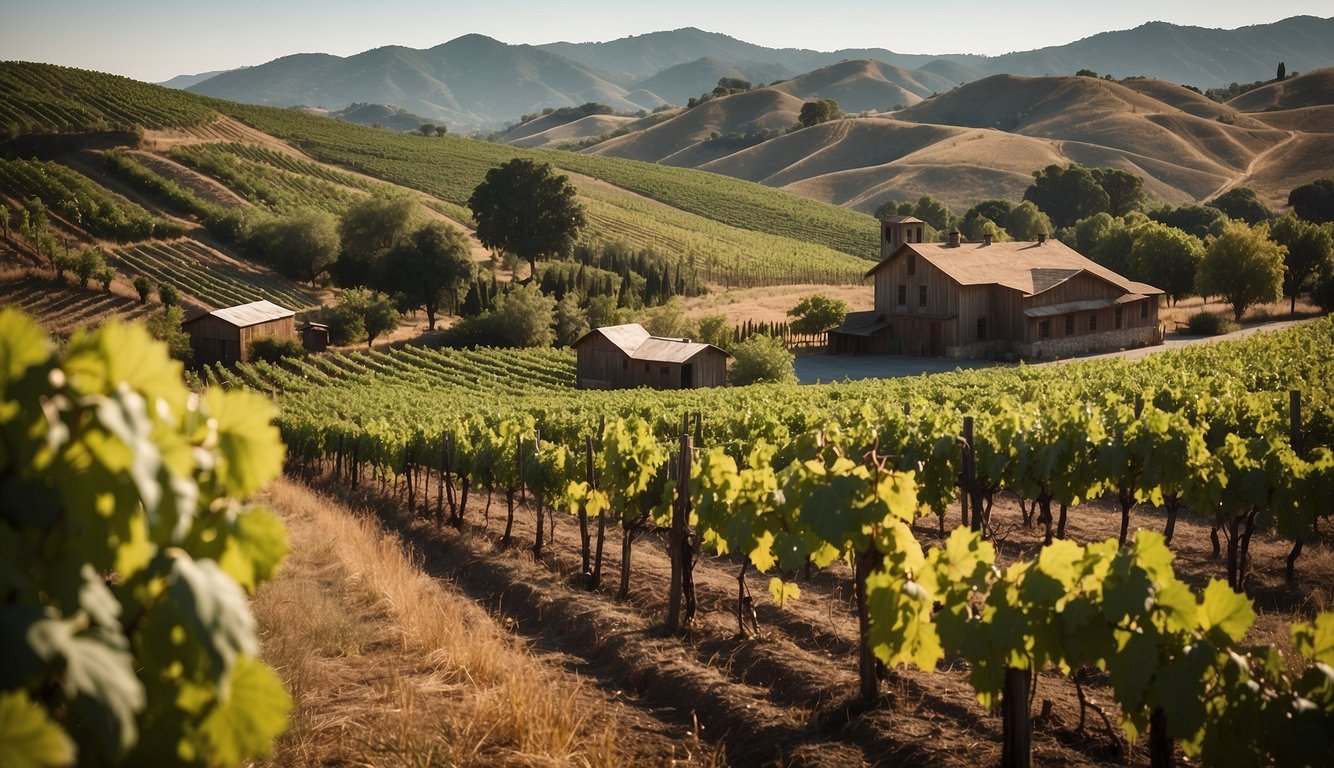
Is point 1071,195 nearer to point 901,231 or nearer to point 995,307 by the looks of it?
point 901,231

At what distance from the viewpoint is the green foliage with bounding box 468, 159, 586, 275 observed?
72.6m

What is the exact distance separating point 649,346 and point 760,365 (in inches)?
205

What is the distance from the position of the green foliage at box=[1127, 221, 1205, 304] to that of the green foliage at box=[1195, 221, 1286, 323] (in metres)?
4.86

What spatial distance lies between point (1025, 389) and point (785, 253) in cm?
7112

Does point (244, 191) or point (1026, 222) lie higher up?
point (244, 191)

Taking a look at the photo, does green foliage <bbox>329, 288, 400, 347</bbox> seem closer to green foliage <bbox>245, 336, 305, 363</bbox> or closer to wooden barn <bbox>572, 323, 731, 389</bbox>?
green foliage <bbox>245, 336, 305, 363</bbox>

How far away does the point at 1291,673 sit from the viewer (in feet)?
25.1

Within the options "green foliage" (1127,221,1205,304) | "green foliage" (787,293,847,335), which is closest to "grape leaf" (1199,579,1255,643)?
"green foliage" (787,293,847,335)

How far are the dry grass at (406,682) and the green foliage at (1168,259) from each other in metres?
61.8

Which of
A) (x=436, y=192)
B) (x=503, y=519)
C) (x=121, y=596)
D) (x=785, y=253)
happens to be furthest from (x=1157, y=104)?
(x=121, y=596)

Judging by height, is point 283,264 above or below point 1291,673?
above

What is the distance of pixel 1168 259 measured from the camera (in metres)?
63.2

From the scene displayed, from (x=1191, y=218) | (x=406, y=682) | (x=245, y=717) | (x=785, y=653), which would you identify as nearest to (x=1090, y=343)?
(x=785, y=653)

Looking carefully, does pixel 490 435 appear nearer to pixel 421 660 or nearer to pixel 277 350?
pixel 421 660
